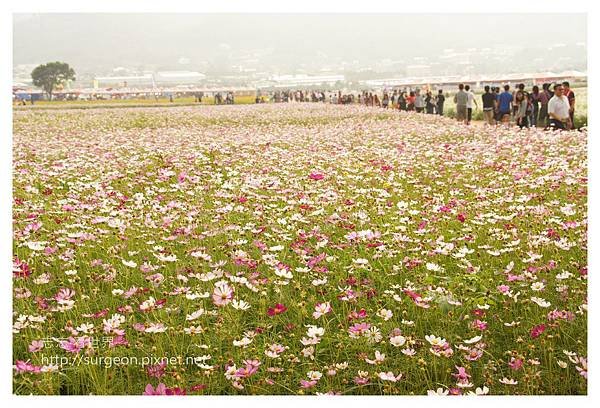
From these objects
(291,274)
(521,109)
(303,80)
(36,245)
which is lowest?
(291,274)

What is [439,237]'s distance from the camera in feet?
11.3

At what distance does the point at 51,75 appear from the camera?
3.53 metres

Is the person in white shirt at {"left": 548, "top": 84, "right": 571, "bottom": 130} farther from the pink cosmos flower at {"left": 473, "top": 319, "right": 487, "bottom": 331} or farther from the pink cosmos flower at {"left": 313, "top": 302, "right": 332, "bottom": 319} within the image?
the pink cosmos flower at {"left": 313, "top": 302, "right": 332, "bottom": 319}

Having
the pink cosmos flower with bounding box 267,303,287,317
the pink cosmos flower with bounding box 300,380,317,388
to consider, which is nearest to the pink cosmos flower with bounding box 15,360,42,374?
the pink cosmos flower with bounding box 267,303,287,317

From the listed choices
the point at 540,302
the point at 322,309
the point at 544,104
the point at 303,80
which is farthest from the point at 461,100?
the point at 322,309

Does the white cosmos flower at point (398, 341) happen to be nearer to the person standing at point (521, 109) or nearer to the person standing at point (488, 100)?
the person standing at point (488, 100)

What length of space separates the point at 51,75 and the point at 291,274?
1729 millimetres

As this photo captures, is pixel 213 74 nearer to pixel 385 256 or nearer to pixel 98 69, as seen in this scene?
pixel 98 69

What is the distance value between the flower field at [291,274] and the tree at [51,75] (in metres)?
0.22

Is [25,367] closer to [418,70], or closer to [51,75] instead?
[51,75]

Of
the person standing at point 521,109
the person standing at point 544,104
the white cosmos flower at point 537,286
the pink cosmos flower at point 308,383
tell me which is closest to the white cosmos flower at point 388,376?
the pink cosmos flower at point 308,383

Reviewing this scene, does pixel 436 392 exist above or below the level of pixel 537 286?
below

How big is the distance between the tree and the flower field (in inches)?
8.5

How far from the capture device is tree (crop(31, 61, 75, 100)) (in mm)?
3465
